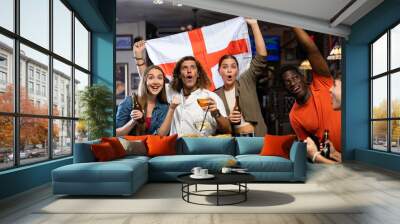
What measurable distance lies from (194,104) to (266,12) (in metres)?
2.62

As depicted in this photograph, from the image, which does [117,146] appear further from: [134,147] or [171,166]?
[171,166]

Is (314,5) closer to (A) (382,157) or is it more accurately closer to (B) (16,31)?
(A) (382,157)

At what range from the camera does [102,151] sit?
17.9 feet

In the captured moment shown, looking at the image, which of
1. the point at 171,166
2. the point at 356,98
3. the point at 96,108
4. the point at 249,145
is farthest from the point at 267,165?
the point at 356,98

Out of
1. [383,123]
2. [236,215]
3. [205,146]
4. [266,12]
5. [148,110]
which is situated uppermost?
[266,12]

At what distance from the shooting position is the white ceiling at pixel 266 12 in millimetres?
7146

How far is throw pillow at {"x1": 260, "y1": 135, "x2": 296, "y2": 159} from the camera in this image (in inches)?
242

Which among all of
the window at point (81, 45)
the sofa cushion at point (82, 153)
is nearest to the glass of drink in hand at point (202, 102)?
the window at point (81, 45)

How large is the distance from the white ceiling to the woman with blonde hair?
4.66 ft

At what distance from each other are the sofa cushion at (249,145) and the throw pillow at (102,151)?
7.47ft

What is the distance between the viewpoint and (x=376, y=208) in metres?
4.12

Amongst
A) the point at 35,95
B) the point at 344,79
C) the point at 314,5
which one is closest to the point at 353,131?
the point at 344,79

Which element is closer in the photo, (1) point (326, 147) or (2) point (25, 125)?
(2) point (25, 125)

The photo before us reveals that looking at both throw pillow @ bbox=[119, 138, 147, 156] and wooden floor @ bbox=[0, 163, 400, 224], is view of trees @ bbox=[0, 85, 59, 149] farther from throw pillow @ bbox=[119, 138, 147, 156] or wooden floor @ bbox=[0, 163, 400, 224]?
throw pillow @ bbox=[119, 138, 147, 156]
